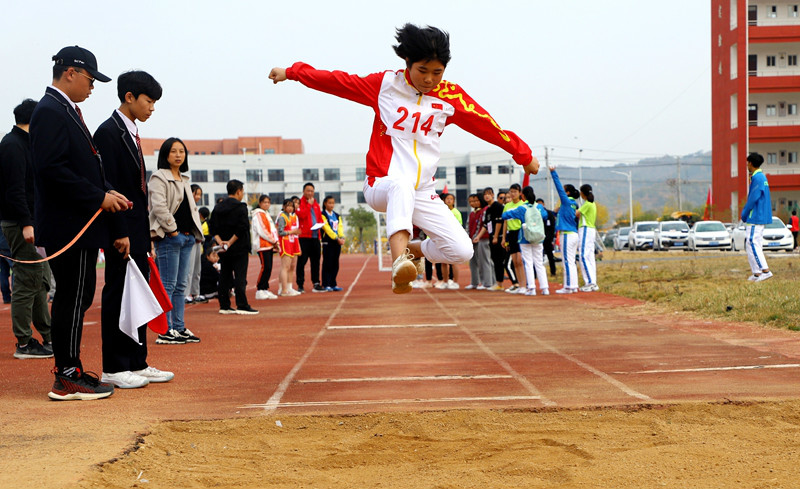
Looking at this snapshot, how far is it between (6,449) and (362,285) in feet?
50.9

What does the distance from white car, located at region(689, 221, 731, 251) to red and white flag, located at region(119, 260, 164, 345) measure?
1267 inches

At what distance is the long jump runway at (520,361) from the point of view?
5.30m

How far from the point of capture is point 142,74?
6.20 m

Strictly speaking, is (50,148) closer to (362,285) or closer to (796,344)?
(796,344)

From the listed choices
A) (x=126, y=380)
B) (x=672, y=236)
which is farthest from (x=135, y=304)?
(x=672, y=236)

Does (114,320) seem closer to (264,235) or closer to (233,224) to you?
(233,224)

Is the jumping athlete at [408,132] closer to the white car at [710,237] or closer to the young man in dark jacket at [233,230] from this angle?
the young man in dark jacket at [233,230]

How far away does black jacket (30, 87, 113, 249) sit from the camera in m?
5.28

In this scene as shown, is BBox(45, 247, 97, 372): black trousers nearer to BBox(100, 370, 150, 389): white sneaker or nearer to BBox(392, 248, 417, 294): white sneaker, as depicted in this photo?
BBox(100, 370, 150, 389): white sneaker

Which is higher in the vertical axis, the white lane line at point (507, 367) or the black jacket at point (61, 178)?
the black jacket at point (61, 178)

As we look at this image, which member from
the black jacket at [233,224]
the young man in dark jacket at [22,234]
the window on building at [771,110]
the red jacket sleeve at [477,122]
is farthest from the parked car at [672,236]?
the young man in dark jacket at [22,234]

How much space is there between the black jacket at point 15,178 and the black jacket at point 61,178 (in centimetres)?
182

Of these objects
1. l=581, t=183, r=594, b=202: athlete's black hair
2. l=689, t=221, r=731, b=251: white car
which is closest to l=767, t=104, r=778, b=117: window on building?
l=689, t=221, r=731, b=251: white car

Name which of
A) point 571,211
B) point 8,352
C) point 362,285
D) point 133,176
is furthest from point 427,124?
point 362,285
